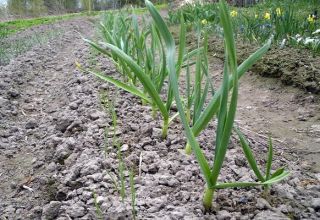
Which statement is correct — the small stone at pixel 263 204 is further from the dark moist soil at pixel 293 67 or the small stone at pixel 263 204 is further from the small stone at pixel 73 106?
the dark moist soil at pixel 293 67

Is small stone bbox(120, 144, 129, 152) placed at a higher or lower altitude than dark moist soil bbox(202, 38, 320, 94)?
lower

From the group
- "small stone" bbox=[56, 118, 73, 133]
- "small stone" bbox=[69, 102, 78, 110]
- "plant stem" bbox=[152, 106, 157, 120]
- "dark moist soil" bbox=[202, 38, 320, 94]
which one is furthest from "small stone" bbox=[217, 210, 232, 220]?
"dark moist soil" bbox=[202, 38, 320, 94]

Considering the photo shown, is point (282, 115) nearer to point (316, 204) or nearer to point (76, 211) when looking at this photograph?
point (316, 204)

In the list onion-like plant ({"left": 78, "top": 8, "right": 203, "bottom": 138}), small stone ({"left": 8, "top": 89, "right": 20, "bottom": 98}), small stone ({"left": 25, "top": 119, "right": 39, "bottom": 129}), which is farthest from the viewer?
small stone ({"left": 8, "top": 89, "right": 20, "bottom": 98})

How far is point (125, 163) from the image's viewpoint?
1.28 m

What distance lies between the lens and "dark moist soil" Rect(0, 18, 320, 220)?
0.99 meters

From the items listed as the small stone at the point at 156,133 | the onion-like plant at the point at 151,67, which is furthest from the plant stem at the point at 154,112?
the small stone at the point at 156,133

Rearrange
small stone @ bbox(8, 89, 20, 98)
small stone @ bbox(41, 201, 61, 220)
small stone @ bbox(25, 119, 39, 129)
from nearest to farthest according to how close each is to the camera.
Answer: small stone @ bbox(41, 201, 61, 220)
small stone @ bbox(25, 119, 39, 129)
small stone @ bbox(8, 89, 20, 98)

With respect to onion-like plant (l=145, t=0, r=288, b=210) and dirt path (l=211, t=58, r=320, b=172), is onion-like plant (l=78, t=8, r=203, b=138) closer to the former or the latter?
onion-like plant (l=145, t=0, r=288, b=210)

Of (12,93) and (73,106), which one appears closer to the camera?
(73,106)

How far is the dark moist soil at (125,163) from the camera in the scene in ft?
3.25

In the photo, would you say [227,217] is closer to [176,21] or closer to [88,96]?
[88,96]

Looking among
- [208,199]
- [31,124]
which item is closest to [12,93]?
[31,124]

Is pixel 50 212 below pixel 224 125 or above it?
below
